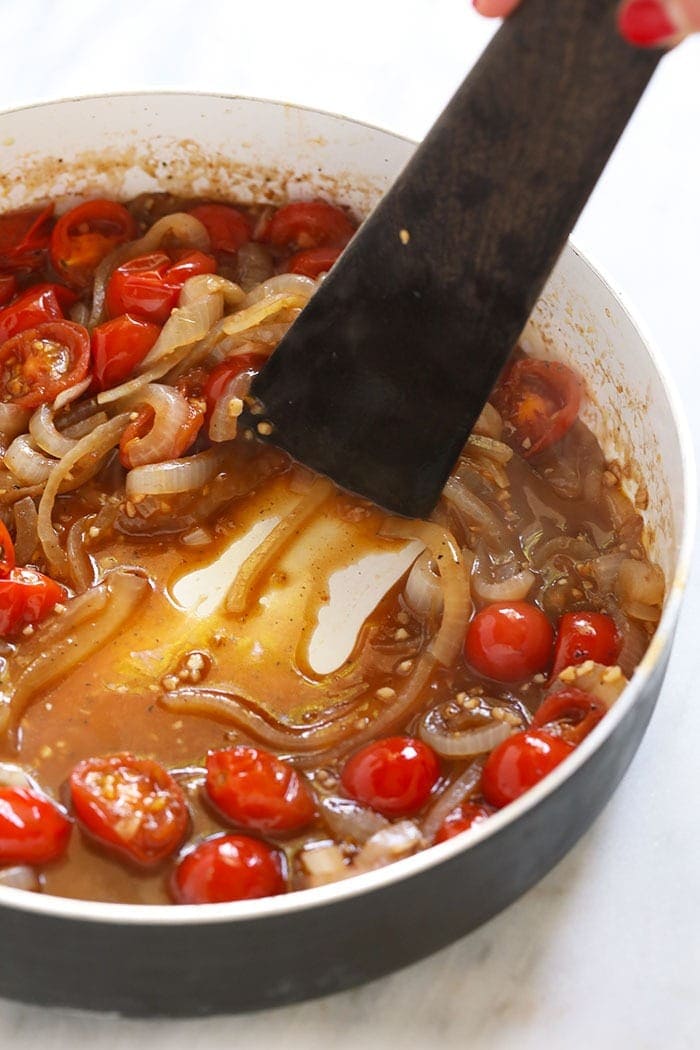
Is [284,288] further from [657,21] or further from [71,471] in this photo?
[657,21]

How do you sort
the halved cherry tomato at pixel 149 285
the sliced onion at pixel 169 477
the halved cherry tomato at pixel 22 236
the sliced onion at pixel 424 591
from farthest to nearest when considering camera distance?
the halved cherry tomato at pixel 22 236
the halved cherry tomato at pixel 149 285
the sliced onion at pixel 169 477
the sliced onion at pixel 424 591

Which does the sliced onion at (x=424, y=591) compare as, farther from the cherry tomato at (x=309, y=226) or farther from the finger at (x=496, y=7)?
the finger at (x=496, y=7)

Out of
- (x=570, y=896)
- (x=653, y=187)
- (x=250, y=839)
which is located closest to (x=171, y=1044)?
(x=250, y=839)

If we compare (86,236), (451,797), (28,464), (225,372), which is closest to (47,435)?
(28,464)

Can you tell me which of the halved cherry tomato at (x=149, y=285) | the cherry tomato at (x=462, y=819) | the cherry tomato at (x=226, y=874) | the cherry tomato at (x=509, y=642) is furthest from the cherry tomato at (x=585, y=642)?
the halved cherry tomato at (x=149, y=285)

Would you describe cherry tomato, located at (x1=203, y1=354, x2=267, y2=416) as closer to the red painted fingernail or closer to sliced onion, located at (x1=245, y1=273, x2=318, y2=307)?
sliced onion, located at (x1=245, y1=273, x2=318, y2=307)
